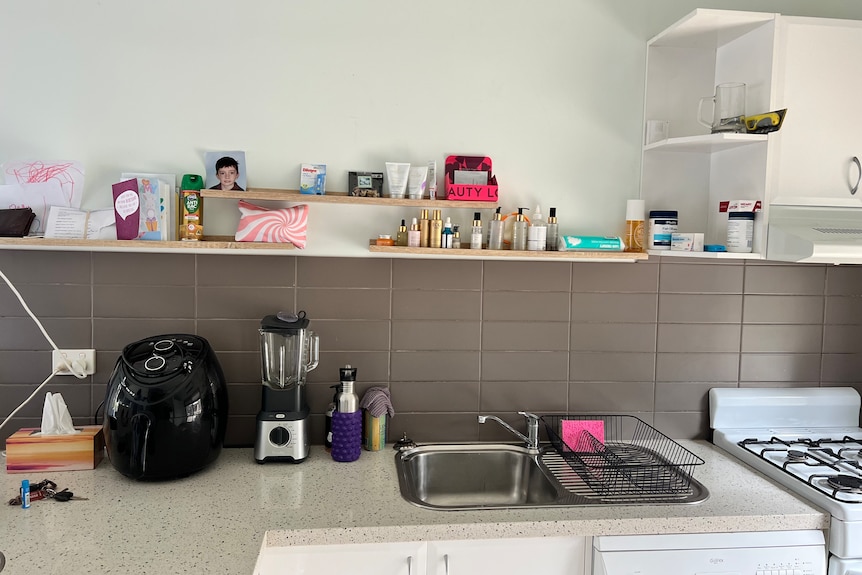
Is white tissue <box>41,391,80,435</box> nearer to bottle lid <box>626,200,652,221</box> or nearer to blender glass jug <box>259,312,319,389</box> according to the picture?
blender glass jug <box>259,312,319,389</box>

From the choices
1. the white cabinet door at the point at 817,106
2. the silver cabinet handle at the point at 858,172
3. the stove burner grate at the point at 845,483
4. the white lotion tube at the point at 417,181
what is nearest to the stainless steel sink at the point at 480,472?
the stove burner grate at the point at 845,483

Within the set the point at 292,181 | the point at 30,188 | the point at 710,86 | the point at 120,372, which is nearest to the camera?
the point at 120,372

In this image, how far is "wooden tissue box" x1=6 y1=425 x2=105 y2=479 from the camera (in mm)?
1793

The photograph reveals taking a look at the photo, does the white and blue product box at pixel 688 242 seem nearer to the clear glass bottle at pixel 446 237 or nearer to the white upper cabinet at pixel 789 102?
the white upper cabinet at pixel 789 102

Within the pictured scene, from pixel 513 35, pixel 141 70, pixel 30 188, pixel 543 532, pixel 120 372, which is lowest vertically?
pixel 543 532

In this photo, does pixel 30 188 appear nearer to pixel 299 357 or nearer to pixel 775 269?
pixel 299 357

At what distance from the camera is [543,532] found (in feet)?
5.27

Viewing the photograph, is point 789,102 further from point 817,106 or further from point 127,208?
point 127,208

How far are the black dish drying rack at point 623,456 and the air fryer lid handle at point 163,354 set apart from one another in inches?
43.9

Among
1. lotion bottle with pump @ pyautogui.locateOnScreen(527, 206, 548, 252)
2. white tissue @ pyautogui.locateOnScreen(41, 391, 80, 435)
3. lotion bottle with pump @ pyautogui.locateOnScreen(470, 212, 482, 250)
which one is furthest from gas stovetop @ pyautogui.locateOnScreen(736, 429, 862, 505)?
white tissue @ pyautogui.locateOnScreen(41, 391, 80, 435)

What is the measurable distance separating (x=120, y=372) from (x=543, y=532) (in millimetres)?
1174

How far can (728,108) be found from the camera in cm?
200

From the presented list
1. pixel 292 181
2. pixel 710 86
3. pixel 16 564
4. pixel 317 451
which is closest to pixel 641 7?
pixel 710 86

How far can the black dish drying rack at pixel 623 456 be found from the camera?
1.82 metres
